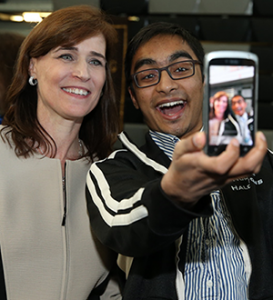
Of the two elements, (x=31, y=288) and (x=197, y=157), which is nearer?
(x=197, y=157)

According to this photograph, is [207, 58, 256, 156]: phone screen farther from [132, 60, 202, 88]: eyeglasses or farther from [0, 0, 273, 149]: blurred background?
[0, 0, 273, 149]: blurred background

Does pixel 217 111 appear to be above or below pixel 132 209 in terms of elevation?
above

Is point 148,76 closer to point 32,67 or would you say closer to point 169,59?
point 169,59

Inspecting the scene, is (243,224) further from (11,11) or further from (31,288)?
(11,11)

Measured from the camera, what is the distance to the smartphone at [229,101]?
0.75 meters

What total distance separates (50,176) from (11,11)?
2.70 metres

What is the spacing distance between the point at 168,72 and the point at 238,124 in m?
0.71

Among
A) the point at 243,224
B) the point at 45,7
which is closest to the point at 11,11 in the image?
the point at 45,7

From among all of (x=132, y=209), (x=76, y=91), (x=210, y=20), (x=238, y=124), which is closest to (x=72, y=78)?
(x=76, y=91)

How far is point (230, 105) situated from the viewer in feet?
2.57

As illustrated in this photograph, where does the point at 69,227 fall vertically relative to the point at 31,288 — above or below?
above

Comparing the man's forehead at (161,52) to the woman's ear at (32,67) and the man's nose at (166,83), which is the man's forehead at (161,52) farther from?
the woman's ear at (32,67)

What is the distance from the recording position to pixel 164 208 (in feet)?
2.62

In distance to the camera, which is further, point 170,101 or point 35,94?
point 35,94
